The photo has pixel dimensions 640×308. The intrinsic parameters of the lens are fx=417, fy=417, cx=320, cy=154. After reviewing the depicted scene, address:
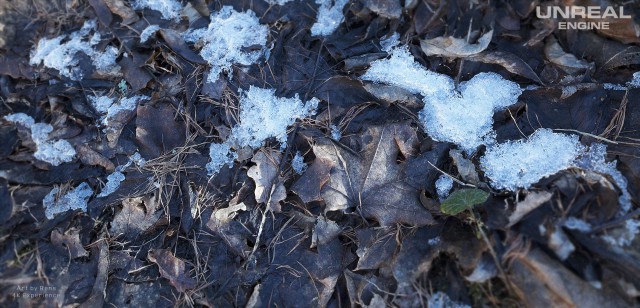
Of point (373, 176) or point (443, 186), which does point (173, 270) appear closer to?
point (373, 176)

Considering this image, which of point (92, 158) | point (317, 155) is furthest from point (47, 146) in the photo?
point (317, 155)

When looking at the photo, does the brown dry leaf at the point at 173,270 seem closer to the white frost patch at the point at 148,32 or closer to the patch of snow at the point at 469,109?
the white frost patch at the point at 148,32

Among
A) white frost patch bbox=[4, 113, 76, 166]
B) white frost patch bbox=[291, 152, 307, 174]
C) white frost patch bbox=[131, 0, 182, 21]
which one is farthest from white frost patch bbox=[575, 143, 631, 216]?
white frost patch bbox=[4, 113, 76, 166]

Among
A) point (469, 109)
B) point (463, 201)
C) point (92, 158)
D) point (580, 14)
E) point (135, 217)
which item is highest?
point (580, 14)

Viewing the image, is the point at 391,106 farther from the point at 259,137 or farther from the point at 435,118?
Answer: the point at 259,137

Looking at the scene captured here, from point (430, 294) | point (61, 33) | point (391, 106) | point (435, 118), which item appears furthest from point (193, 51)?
point (430, 294)

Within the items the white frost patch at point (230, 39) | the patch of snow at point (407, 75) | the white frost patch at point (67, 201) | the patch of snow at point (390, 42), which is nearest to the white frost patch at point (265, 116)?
the white frost patch at point (230, 39)
